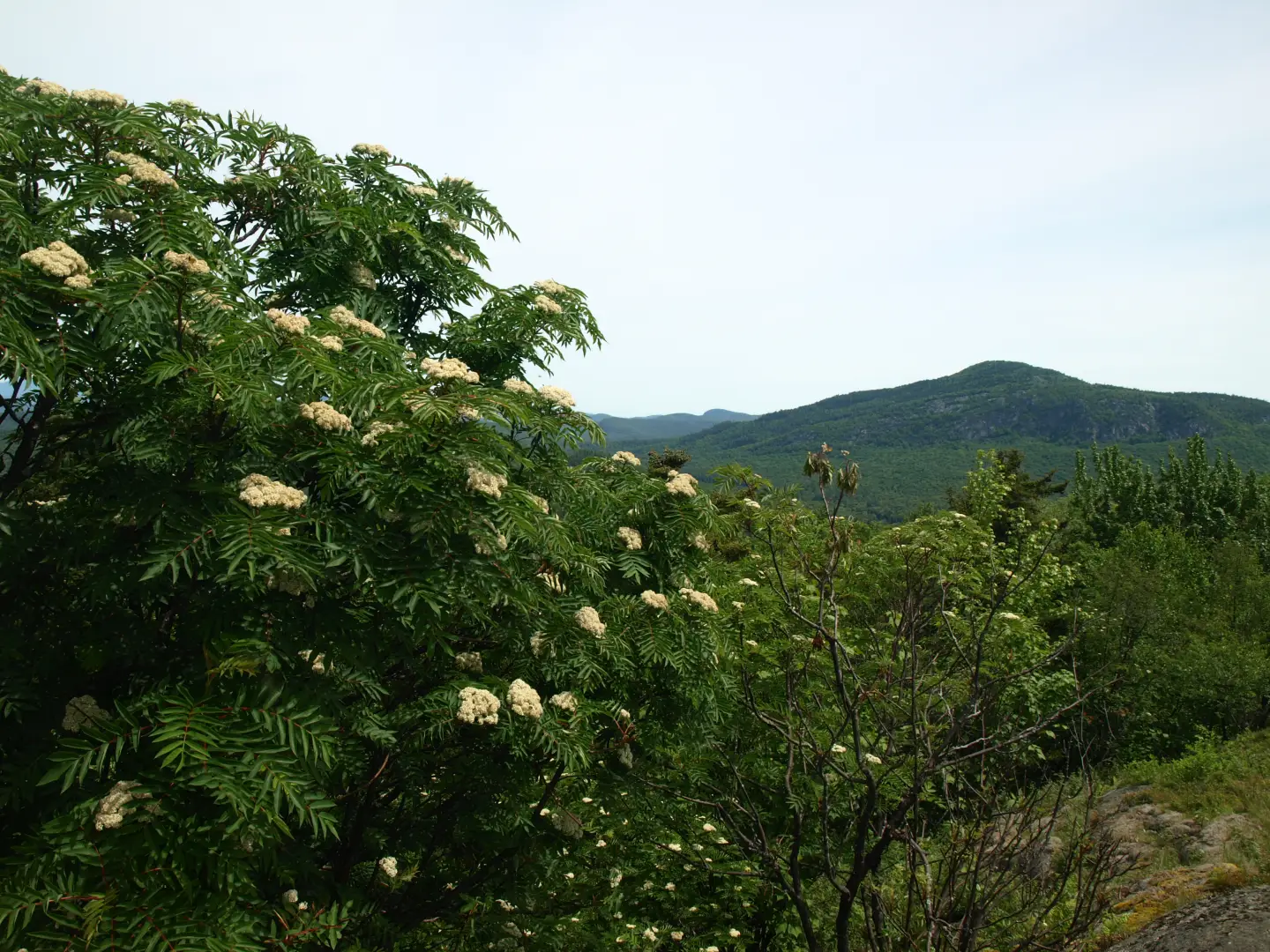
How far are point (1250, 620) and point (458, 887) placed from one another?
31.6 m

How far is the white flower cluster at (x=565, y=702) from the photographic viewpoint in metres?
4.09

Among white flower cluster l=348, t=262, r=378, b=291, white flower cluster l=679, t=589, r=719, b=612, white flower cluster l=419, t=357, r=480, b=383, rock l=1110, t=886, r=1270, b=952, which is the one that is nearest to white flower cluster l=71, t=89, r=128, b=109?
white flower cluster l=348, t=262, r=378, b=291

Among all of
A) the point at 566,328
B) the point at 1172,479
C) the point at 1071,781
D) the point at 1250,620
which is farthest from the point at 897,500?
the point at 566,328

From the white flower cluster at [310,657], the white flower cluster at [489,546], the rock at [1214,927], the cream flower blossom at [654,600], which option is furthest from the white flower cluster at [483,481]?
the rock at [1214,927]

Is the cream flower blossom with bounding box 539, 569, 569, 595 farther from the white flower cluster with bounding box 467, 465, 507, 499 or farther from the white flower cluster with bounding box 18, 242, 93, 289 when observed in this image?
the white flower cluster with bounding box 18, 242, 93, 289

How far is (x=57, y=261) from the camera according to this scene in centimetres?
312

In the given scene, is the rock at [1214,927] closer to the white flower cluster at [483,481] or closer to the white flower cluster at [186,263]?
the white flower cluster at [483,481]

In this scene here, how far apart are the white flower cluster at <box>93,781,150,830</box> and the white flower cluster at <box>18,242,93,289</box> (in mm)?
1973

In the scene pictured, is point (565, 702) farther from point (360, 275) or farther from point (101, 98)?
point (101, 98)

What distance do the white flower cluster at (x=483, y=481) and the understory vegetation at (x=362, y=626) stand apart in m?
0.01

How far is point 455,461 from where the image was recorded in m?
3.08

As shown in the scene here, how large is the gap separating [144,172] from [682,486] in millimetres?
3326

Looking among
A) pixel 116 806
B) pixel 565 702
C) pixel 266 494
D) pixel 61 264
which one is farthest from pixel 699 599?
pixel 61 264

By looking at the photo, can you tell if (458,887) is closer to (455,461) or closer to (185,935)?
(185,935)
